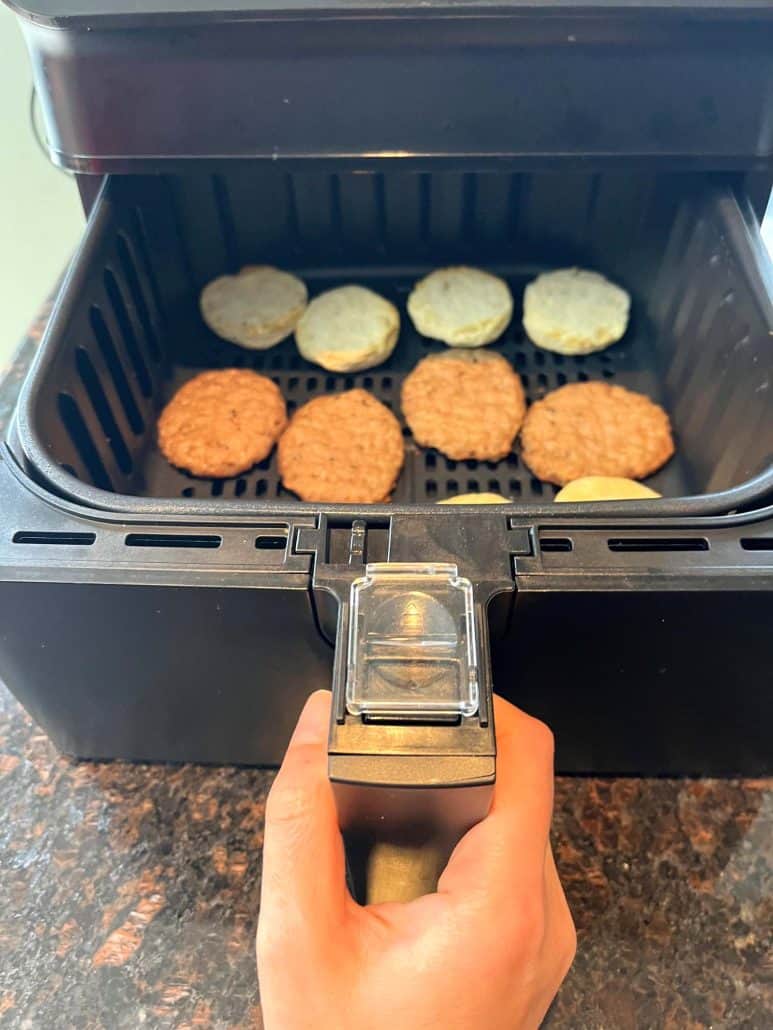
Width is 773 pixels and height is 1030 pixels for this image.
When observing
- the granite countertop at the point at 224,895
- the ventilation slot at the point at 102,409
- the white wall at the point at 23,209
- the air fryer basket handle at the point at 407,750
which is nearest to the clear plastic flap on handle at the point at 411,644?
the air fryer basket handle at the point at 407,750

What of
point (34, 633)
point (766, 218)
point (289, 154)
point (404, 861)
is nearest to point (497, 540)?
point (404, 861)

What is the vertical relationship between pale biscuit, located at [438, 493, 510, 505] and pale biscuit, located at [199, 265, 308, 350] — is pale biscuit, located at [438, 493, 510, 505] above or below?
below

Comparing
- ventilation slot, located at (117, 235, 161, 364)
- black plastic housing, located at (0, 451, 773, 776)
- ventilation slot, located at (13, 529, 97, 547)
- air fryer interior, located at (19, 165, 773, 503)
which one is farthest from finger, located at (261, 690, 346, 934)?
ventilation slot, located at (117, 235, 161, 364)

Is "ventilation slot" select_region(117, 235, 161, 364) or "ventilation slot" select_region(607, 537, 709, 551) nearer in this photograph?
"ventilation slot" select_region(607, 537, 709, 551)

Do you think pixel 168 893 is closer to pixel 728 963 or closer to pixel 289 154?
pixel 728 963

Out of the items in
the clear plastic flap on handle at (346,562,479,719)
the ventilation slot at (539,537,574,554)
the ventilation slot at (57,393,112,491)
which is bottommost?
the ventilation slot at (57,393,112,491)

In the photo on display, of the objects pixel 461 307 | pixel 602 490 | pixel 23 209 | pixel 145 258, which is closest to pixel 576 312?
pixel 461 307

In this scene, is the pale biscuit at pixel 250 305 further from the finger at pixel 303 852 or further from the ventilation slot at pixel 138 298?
the finger at pixel 303 852

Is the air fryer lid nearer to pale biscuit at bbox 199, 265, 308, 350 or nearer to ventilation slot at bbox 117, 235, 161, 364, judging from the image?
ventilation slot at bbox 117, 235, 161, 364
